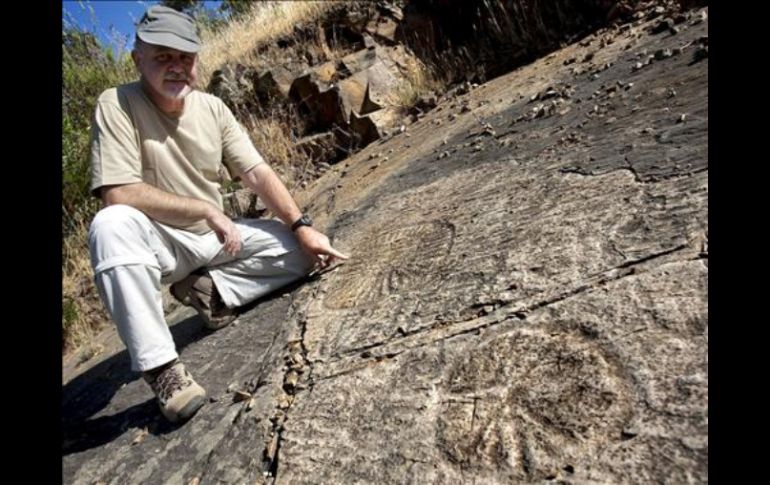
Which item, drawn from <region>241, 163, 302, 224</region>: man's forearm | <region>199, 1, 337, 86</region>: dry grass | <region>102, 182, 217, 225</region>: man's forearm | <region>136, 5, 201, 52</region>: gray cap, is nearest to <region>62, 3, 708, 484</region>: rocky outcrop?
<region>241, 163, 302, 224</region>: man's forearm

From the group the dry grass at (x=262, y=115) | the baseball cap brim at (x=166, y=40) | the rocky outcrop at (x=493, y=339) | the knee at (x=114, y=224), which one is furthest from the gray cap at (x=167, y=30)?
the dry grass at (x=262, y=115)

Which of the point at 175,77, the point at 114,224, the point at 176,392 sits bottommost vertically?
the point at 176,392

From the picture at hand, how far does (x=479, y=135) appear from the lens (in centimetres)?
328

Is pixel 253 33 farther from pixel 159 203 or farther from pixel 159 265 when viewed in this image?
pixel 159 265

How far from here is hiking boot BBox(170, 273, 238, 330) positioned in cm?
258

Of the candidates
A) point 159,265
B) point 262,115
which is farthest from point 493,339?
point 262,115

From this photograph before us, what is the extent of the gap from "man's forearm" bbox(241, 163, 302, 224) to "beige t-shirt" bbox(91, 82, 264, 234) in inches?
3.1

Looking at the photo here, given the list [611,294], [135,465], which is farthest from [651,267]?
[135,465]

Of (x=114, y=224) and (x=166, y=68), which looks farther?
(x=166, y=68)

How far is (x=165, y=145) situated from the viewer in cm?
254

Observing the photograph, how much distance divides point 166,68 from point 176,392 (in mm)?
1337

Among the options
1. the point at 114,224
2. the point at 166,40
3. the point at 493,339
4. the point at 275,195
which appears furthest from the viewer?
the point at 275,195
